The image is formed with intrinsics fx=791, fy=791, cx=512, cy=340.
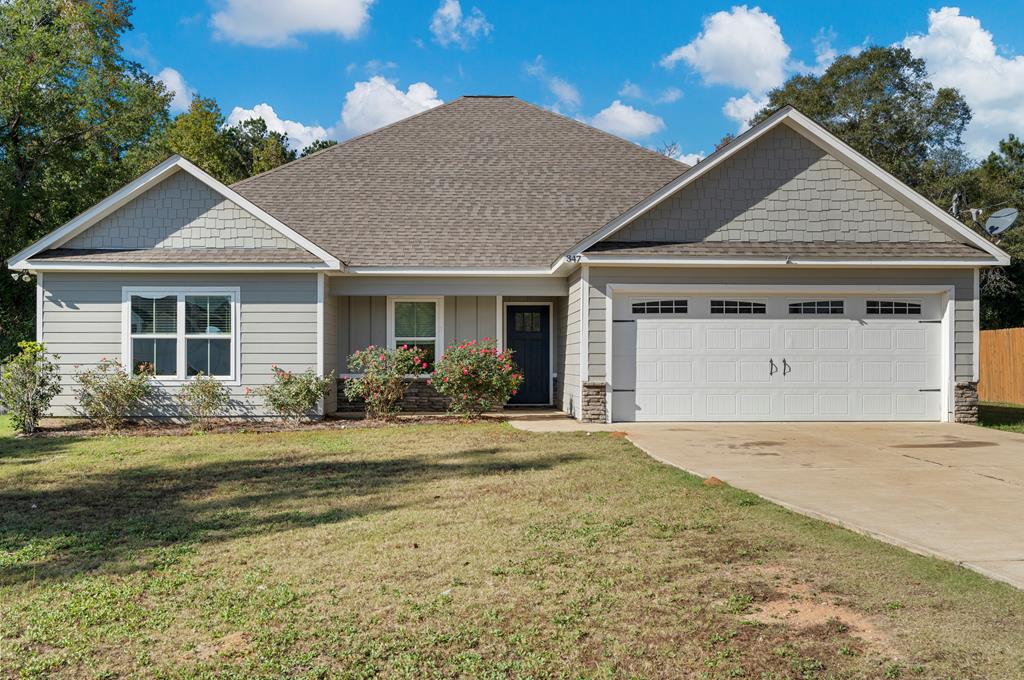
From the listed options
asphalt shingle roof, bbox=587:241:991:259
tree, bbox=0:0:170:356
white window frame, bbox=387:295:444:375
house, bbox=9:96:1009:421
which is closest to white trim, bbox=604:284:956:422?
house, bbox=9:96:1009:421

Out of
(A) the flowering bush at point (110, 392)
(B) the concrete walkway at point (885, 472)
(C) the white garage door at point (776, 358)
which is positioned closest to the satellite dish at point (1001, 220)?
(C) the white garage door at point (776, 358)

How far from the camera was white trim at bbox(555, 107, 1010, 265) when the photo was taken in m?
13.6

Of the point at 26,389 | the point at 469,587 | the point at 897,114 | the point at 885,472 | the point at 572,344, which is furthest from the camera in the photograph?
the point at 897,114

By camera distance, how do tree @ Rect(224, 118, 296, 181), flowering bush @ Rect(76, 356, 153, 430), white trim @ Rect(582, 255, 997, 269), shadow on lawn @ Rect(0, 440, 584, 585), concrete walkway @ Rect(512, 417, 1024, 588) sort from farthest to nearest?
tree @ Rect(224, 118, 296, 181)
white trim @ Rect(582, 255, 997, 269)
flowering bush @ Rect(76, 356, 153, 430)
concrete walkway @ Rect(512, 417, 1024, 588)
shadow on lawn @ Rect(0, 440, 584, 585)

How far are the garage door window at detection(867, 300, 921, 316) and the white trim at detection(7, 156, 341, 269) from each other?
31.7 ft

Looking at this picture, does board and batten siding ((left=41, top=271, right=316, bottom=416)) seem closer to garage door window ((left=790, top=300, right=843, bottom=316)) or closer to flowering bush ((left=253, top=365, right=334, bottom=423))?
flowering bush ((left=253, top=365, right=334, bottom=423))

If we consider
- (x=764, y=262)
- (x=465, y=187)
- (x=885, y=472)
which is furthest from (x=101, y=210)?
(x=885, y=472)

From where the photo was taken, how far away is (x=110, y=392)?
13188 millimetres

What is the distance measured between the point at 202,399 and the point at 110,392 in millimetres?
1444

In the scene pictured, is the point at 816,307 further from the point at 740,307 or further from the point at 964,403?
the point at 964,403

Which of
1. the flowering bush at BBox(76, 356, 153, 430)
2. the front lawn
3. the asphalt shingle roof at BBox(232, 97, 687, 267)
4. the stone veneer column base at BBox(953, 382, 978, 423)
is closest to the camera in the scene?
the front lawn

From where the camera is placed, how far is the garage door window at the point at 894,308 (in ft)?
46.8

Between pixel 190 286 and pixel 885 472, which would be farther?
pixel 190 286

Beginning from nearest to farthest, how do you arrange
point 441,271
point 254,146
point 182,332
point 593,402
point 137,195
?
1. point 593,402
2. point 137,195
3. point 182,332
4. point 441,271
5. point 254,146
